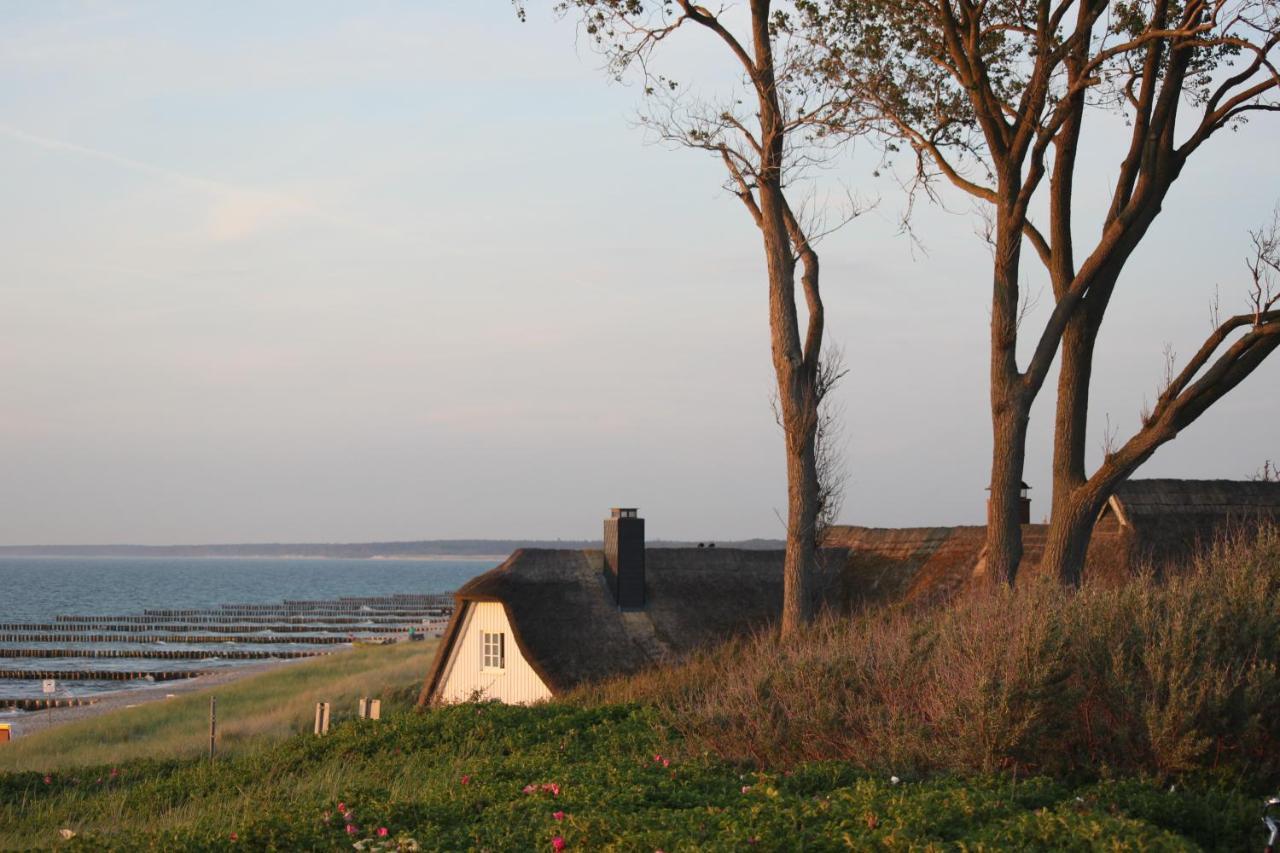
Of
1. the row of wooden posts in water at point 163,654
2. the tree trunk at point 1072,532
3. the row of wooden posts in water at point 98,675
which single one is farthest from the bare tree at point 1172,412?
the row of wooden posts in water at point 163,654

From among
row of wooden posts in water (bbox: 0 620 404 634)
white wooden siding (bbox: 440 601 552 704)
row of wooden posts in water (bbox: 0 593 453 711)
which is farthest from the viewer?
row of wooden posts in water (bbox: 0 620 404 634)

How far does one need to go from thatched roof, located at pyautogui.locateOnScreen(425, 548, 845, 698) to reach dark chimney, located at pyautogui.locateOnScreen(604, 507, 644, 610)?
22 cm

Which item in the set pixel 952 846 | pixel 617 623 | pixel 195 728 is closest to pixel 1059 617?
pixel 952 846

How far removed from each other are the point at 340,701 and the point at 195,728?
425cm

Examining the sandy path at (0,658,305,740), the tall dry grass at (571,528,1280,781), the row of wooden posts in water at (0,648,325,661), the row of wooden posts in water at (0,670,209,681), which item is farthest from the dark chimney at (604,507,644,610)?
the row of wooden posts in water at (0,648,325,661)

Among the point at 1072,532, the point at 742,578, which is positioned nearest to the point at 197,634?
the point at 742,578

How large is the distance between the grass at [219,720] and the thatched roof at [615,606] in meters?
5.39

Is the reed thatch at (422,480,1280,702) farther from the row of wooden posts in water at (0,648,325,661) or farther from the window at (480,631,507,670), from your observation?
the row of wooden posts in water at (0,648,325,661)

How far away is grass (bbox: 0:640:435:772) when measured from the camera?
2780 cm

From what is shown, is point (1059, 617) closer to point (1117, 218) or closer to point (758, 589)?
point (1117, 218)

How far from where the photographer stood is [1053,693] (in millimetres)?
9883

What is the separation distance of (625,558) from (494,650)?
325 cm

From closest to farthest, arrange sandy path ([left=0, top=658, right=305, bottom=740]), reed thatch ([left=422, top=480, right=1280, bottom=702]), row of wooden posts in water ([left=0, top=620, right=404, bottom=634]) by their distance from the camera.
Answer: reed thatch ([left=422, top=480, right=1280, bottom=702]) → sandy path ([left=0, top=658, right=305, bottom=740]) → row of wooden posts in water ([left=0, top=620, right=404, bottom=634])

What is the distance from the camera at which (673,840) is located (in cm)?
742
